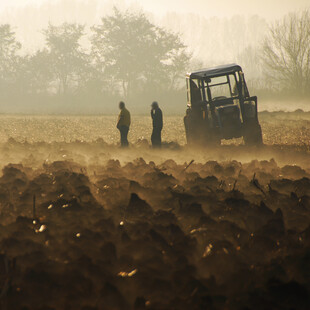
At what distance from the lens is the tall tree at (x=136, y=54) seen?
6231cm

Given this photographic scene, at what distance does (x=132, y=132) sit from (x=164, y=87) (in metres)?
36.4

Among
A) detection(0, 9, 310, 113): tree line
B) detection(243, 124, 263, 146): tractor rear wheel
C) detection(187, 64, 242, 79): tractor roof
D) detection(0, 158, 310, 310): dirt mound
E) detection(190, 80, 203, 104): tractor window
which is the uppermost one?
detection(0, 9, 310, 113): tree line

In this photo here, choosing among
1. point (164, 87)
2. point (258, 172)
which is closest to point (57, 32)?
point (164, 87)

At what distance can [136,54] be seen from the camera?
6259 centimetres

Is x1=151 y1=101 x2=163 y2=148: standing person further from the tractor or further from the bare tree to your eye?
the bare tree

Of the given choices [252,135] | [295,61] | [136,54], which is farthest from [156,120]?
[136,54]

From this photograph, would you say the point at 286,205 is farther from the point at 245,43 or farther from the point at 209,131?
A: the point at 245,43

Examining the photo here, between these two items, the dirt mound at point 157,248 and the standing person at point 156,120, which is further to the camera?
the standing person at point 156,120

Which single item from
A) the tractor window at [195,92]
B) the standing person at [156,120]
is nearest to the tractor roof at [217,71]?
the tractor window at [195,92]

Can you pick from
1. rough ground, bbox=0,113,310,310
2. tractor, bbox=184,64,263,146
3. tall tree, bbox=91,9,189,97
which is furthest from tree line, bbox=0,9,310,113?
rough ground, bbox=0,113,310,310

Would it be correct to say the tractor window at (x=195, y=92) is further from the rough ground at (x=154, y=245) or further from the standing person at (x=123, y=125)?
the rough ground at (x=154, y=245)

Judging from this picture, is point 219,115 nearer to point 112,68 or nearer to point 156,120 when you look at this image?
point 156,120

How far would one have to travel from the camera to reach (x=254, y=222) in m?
3.43

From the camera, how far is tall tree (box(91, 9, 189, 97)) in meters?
62.3
